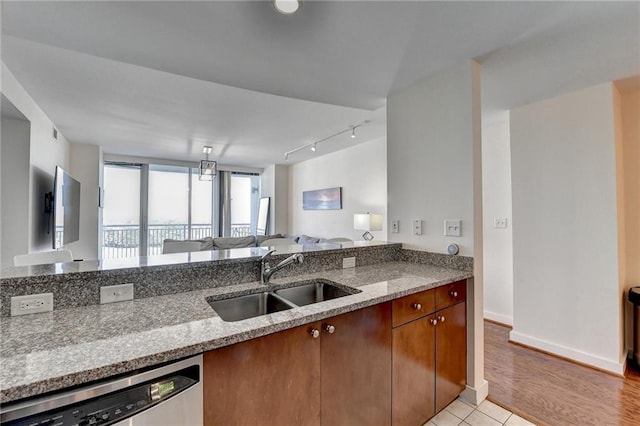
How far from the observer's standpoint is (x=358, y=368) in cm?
129

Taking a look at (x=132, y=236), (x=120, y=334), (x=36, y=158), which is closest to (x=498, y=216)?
(x=120, y=334)

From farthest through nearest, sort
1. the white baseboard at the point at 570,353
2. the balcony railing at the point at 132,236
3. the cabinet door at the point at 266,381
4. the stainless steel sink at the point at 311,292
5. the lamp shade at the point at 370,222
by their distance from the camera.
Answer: the balcony railing at the point at 132,236, the lamp shade at the point at 370,222, the white baseboard at the point at 570,353, the stainless steel sink at the point at 311,292, the cabinet door at the point at 266,381

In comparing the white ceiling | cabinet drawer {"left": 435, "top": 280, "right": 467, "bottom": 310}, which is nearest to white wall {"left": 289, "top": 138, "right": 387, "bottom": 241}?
the white ceiling

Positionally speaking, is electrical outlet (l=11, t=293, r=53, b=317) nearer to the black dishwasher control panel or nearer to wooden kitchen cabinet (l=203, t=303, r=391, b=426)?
the black dishwasher control panel

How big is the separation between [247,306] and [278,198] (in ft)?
17.7

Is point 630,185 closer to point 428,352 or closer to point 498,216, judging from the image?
point 498,216

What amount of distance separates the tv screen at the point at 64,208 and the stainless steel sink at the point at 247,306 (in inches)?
117

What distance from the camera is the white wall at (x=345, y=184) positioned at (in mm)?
4410

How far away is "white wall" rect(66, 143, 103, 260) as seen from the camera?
15.7ft

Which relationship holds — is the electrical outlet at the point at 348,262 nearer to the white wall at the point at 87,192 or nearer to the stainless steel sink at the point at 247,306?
the stainless steel sink at the point at 247,306

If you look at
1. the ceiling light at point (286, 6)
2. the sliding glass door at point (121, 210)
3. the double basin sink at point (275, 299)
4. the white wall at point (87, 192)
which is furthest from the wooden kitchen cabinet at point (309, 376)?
the sliding glass door at point (121, 210)

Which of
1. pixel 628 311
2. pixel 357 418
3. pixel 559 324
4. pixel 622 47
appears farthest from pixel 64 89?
pixel 628 311

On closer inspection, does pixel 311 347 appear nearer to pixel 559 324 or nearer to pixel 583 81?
pixel 559 324

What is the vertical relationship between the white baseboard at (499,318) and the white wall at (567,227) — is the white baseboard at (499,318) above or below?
below
